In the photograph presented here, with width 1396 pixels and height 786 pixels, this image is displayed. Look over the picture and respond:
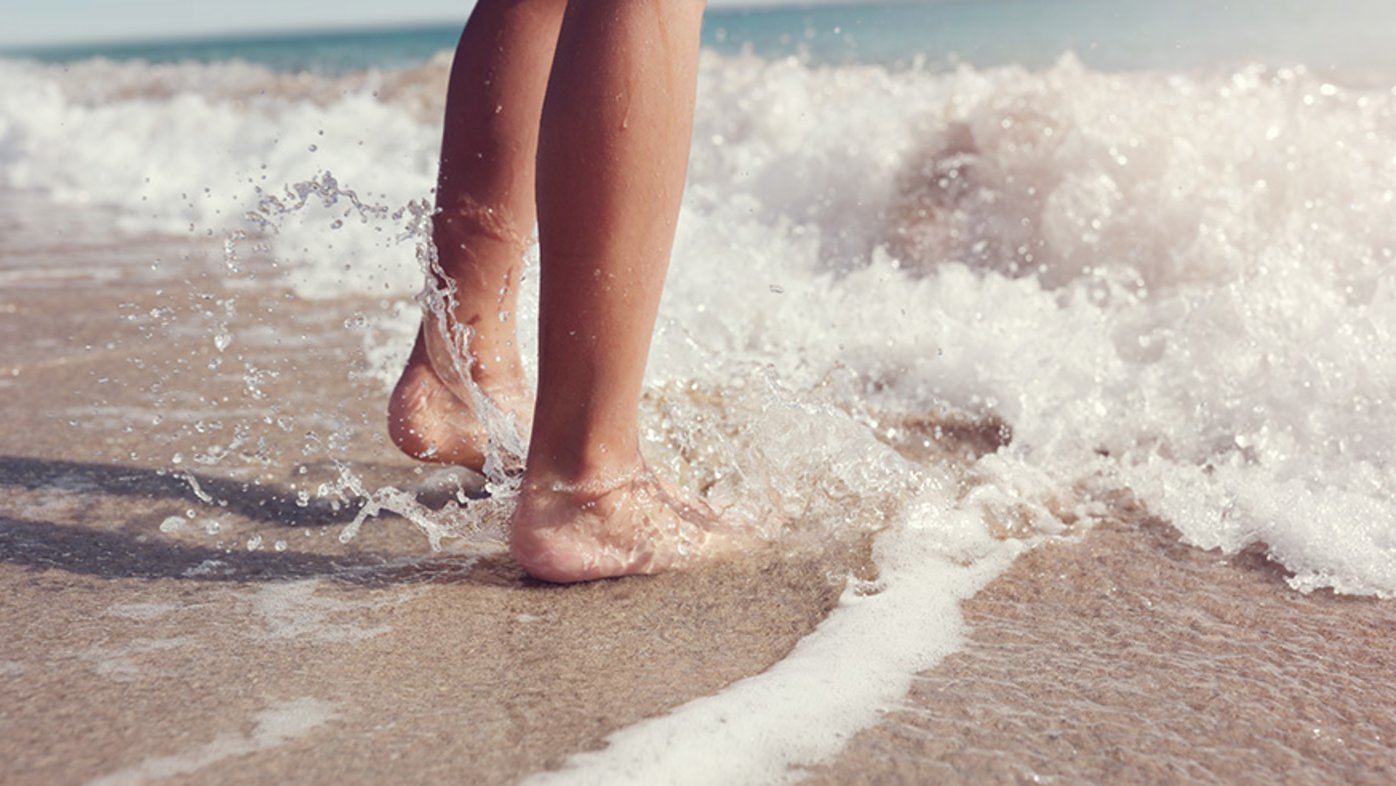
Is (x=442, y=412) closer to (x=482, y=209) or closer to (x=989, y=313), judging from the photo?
(x=482, y=209)

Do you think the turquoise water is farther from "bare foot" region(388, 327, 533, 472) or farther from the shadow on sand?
the shadow on sand

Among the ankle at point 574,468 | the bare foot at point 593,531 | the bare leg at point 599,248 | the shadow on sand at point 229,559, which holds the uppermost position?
the bare leg at point 599,248

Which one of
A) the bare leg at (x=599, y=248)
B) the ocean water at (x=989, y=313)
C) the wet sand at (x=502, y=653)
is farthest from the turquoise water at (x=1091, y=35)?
the bare leg at (x=599, y=248)

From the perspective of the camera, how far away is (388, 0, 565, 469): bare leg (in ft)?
5.26

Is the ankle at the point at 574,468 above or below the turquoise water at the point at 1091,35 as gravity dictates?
below

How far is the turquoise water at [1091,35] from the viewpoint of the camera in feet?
16.2

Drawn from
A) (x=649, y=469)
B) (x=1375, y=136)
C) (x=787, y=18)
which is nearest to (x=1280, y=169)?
(x=1375, y=136)

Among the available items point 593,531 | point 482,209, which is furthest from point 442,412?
point 593,531

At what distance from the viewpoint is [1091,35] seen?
13391 mm

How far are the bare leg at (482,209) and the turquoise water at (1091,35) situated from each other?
10.3ft

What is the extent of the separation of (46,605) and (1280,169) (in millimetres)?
2893

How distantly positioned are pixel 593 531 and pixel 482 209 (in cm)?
49

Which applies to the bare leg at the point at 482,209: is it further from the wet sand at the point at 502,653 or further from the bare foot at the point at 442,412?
the wet sand at the point at 502,653

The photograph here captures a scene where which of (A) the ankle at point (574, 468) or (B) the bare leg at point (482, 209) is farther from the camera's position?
(B) the bare leg at point (482, 209)
